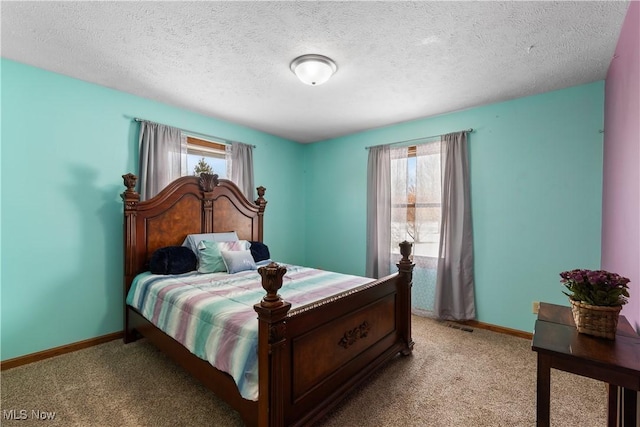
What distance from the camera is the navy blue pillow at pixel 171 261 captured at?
281cm

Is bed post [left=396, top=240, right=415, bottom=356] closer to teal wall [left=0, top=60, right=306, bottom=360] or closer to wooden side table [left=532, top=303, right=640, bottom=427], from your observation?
wooden side table [left=532, top=303, right=640, bottom=427]

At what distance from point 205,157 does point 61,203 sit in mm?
1539

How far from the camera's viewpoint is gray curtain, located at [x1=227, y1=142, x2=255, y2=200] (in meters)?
3.93

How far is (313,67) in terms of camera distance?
2238 millimetres

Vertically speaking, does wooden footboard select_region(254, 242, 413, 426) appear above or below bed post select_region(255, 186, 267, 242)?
below

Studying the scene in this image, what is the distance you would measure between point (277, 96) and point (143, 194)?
177 centimetres

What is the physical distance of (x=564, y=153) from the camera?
9.16ft

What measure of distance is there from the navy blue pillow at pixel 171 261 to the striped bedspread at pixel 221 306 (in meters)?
0.08

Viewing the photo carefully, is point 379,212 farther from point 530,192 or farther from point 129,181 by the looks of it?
point 129,181

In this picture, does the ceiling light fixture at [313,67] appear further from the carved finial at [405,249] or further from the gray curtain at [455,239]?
the gray curtain at [455,239]

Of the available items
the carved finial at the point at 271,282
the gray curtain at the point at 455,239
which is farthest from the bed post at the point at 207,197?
the gray curtain at the point at 455,239

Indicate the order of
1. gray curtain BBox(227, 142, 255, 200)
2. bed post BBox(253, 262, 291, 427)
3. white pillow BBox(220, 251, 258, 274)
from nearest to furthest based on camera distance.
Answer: bed post BBox(253, 262, 291, 427), white pillow BBox(220, 251, 258, 274), gray curtain BBox(227, 142, 255, 200)

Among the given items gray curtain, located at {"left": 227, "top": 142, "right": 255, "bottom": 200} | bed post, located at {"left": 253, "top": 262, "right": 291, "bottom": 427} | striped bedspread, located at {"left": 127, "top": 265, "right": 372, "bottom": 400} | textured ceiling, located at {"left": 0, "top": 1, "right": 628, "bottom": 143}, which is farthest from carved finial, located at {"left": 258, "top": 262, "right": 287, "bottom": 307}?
gray curtain, located at {"left": 227, "top": 142, "right": 255, "bottom": 200}

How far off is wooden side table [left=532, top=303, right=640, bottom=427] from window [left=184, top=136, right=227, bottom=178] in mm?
3456
